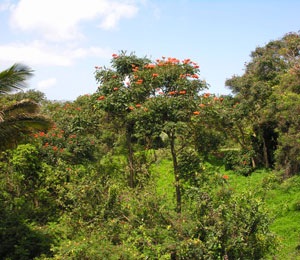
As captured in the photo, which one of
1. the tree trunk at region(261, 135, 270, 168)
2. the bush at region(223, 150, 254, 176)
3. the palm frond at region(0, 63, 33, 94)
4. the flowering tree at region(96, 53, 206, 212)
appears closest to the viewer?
the palm frond at region(0, 63, 33, 94)

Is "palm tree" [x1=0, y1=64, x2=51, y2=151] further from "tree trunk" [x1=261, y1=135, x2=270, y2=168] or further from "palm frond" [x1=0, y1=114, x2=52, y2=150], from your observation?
"tree trunk" [x1=261, y1=135, x2=270, y2=168]

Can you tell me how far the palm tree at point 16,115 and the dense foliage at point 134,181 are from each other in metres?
0.02

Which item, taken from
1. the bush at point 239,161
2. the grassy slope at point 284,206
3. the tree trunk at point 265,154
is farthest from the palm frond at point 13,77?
the tree trunk at point 265,154

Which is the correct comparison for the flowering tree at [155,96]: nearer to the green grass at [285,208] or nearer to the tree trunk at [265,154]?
the green grass at [285,208]

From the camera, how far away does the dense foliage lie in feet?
22.4

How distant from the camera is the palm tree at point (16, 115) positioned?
8.21 metres

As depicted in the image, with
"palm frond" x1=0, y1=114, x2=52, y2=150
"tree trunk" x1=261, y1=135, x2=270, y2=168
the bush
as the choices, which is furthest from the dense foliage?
"tree trunk" x1=261, y1=135, x2=270, y2=168

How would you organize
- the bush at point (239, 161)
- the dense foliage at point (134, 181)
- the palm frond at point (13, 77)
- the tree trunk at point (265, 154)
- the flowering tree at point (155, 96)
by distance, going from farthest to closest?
the tree trunk at point (265, 154), the bush at point (239, 161), the flowering tree at point (155, 96), the palm frond at point (13, 77), the dense foliage at point (134, 181)

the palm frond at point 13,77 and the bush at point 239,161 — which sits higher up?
the palm frond at point 13,77

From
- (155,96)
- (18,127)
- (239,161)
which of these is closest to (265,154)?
(239,161)

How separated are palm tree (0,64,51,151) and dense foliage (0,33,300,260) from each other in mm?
24

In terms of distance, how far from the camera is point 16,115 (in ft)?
28.6

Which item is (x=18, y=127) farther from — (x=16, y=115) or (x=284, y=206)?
(x=284, y=206)

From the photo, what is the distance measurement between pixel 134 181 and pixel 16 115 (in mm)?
4802
